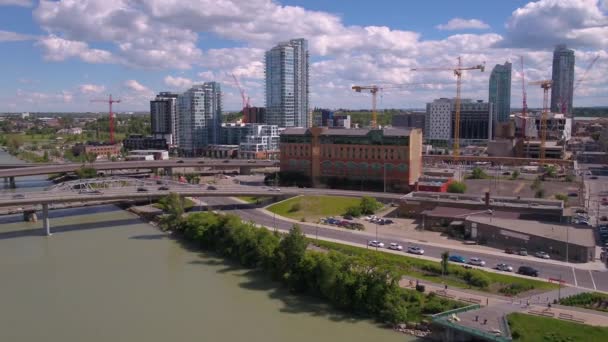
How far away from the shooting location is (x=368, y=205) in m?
29.5

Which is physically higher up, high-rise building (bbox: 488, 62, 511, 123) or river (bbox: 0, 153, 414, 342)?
high-rise building (bbox: 488, 62, 511, 123)

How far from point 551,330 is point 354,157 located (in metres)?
24.2

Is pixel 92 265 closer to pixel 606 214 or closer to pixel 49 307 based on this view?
pixel 49 307

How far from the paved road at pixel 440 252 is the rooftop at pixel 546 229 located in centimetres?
183

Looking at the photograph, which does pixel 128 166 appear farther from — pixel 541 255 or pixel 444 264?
pixel 541 255

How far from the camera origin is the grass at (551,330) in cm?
1308

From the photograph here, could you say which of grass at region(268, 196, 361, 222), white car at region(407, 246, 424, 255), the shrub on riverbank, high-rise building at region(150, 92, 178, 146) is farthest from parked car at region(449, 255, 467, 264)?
high-rise building at region(150, 92, 178, 146)

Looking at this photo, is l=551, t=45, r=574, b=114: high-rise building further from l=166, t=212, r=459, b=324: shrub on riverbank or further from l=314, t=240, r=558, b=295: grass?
l=166, t=212, r=459, b=324: shrub on riverbank

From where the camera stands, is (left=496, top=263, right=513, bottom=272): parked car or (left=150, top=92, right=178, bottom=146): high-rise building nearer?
(left=496, top=263, right=513, bottom=272): parked car

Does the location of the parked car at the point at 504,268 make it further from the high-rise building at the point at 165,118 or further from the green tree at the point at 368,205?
the high-rise building at the point at 165,118

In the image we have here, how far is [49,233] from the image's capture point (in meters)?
26.4

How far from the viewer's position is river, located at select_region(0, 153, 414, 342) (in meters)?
14.9

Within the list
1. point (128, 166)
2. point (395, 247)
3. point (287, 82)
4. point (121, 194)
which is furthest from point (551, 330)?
point (287, 82)

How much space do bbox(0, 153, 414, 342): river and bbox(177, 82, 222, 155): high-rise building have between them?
48.2 meters
